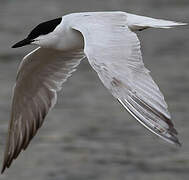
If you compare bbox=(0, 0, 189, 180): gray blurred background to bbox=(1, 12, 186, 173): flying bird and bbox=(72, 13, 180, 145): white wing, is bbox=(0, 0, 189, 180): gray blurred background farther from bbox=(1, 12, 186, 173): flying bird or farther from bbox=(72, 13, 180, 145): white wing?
bbox=(72, 13, 180, 145): white wing

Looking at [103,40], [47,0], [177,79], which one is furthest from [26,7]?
[103,40]

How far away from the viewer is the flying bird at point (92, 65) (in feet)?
19.3

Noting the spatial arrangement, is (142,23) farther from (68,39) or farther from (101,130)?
(101,130)

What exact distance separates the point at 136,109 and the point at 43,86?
7.83 feet

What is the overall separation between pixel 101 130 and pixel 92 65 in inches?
162

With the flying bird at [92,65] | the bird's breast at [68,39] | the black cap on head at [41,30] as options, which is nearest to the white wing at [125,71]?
Result: the flying bird at [92,65]

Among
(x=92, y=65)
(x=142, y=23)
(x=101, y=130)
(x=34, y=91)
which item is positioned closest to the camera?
(x=92, y=65)

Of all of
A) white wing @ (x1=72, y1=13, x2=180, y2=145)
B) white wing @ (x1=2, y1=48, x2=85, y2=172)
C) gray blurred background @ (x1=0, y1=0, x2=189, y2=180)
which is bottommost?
gray blurred background @ (x1=0, y1=0, x2=189, y2=180)

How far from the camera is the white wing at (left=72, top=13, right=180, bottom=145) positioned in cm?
581

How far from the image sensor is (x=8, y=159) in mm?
7793

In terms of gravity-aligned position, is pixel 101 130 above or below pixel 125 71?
below

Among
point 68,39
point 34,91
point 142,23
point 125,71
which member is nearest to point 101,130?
point 34,91

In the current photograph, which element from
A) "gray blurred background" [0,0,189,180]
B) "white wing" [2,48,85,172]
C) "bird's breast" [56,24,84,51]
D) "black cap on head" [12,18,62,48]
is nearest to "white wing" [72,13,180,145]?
"bird's breast" [56,24,84,51]

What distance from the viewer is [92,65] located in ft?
20.3
